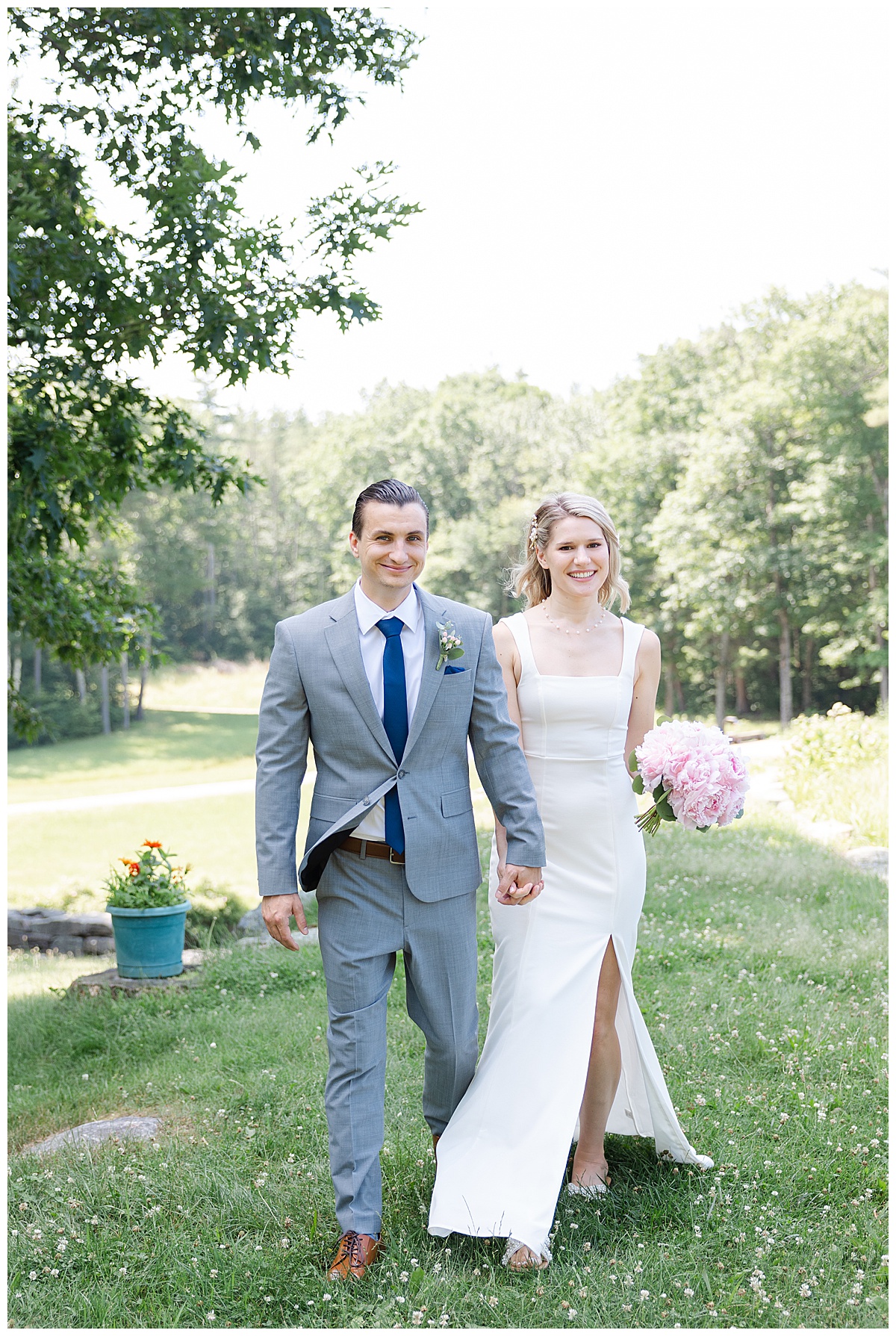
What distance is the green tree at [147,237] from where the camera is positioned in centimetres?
602

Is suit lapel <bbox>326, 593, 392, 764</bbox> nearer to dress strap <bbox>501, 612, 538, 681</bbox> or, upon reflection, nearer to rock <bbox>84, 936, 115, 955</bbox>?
dress strap <bbox>501, 612, 538, 681</bbox>

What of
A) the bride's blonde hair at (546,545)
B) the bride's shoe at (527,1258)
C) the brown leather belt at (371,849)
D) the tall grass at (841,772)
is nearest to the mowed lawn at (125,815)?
the tall grass at (841,772)

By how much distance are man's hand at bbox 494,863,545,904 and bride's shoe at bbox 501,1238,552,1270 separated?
0.99 m

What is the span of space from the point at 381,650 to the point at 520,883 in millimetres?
870

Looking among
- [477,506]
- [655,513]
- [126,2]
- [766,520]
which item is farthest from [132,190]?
[477,506]

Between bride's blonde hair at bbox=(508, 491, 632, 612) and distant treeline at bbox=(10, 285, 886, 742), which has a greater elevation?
→ distant treeline at bbox=(10, 285, 886, 742)

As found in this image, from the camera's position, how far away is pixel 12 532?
648cm

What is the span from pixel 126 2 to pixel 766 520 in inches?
884

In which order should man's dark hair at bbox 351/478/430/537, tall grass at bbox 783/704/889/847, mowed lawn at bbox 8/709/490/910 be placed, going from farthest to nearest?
mowed lawn at bbox 8/709/490/910 → tall grass at bbox 783/704/889/847 → man's dark hair at bbox 351/478/430/537

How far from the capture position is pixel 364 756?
3.24 metres

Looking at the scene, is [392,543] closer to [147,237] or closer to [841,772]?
[147,237]

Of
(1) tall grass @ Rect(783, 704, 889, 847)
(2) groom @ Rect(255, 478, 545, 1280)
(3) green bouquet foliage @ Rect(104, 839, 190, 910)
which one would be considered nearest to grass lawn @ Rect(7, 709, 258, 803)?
(1) tall grass @ Rect(783, 704, 889, 847)

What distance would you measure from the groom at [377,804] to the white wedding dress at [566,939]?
245 millimetres

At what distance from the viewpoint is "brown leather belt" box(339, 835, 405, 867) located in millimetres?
3240
